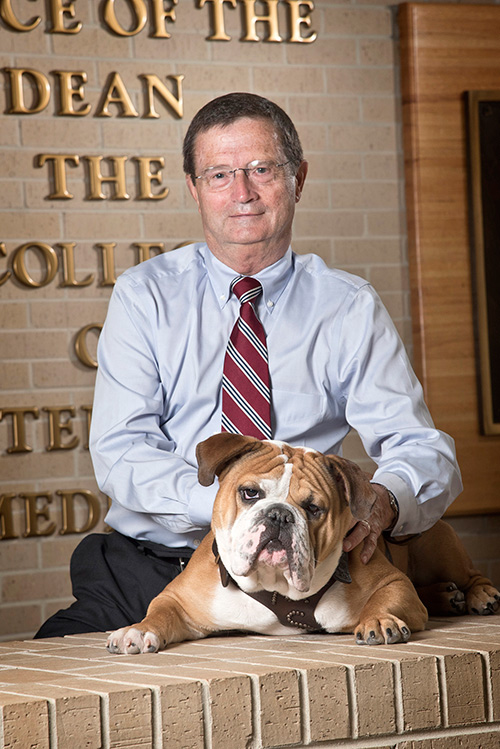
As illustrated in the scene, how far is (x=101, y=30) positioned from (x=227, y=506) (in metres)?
2.42

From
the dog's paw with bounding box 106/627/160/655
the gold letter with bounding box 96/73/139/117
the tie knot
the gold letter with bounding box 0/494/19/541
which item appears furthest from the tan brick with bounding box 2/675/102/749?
the gold letter with bounding box 96/73/139/117

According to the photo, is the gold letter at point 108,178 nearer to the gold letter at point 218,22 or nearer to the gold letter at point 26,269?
the gold letter at point 26,269

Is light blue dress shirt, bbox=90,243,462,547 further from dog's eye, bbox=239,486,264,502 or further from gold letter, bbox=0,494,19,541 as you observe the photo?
gold letter, bbox=0,494,19,541

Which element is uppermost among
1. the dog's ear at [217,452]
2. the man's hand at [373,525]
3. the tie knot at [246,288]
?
the tie knot at [246,288]

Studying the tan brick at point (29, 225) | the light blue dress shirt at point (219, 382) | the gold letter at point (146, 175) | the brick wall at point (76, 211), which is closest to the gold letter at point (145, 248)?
the brick wall at point (76, 211)

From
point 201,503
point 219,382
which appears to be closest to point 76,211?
point 219,382

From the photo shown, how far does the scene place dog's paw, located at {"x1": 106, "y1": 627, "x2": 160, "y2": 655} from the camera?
163 centimetres

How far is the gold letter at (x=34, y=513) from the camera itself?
3.41 metres

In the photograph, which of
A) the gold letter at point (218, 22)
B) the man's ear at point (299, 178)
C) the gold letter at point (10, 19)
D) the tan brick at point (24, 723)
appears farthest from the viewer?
the gold letter at point (218, 22)

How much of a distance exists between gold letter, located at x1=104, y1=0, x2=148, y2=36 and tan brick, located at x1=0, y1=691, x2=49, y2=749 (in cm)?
275

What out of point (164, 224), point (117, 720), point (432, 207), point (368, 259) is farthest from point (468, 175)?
point (117, 720)

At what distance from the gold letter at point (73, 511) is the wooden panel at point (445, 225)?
1.33m

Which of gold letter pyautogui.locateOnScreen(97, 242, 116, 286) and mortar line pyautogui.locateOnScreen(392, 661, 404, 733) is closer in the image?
mortar line pyautogui.locateOnScreen(392, 661, 404, 733)

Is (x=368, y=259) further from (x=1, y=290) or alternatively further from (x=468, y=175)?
(x=1, y=290)
